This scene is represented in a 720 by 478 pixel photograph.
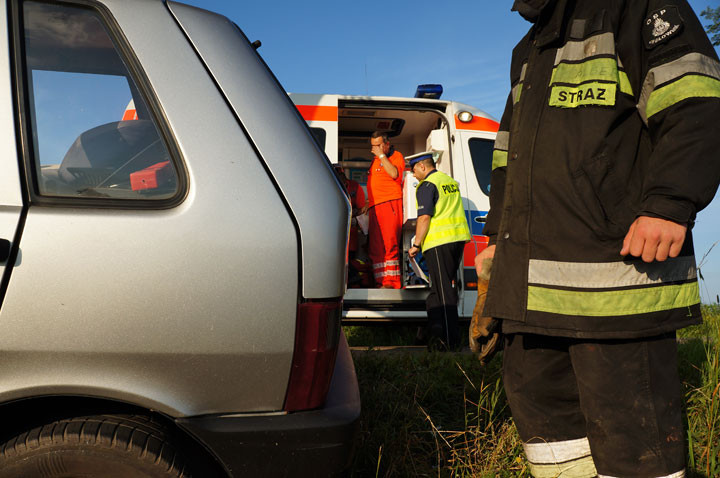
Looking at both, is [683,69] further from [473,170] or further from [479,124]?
[479,124]

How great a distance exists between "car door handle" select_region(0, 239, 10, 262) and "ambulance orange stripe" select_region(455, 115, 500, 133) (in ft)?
16.4

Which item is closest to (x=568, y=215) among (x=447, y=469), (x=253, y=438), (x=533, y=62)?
(x=533, y=62)

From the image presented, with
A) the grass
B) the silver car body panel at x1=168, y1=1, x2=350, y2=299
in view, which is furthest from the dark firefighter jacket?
the grass

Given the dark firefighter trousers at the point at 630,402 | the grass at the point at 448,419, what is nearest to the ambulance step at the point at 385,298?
the grass at the point at 448,419

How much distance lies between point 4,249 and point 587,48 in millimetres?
1619

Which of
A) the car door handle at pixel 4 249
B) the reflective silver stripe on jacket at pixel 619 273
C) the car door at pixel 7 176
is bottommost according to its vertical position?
the reflective silver stripe on jacket at pixel 619 273

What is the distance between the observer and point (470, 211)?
5.43 m

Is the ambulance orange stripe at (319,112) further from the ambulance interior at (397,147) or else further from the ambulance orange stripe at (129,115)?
the ambulance orange stripe at (129,115)

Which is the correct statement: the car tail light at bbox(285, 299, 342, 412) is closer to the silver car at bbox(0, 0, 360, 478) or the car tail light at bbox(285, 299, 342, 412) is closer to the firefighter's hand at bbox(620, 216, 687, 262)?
the silver car at bbox(0, 0, 360, 478)

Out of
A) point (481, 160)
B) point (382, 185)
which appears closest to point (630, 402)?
point (481, 160)

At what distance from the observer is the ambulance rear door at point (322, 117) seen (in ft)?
17.6

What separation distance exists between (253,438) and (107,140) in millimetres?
821

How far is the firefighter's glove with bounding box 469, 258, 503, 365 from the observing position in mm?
1873

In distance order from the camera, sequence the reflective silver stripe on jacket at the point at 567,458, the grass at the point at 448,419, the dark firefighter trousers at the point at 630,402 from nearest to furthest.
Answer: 1. the dark firefighter trousers at the point at 630,402
2. the reflective silver stripe on jacket at the point at 567,458
3. the grass at the point at 448,419
